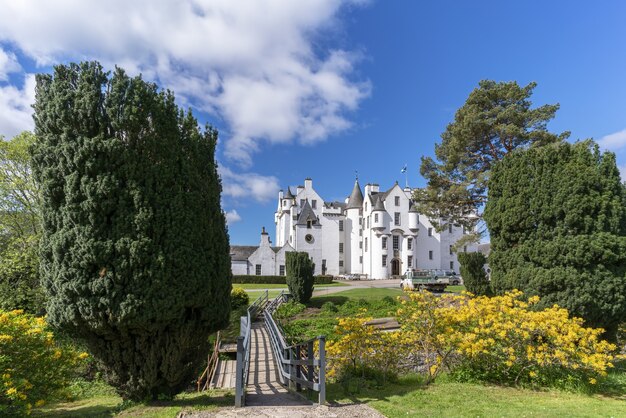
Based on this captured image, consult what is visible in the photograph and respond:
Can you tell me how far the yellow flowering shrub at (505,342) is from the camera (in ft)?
25.7

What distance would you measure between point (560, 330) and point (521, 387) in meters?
1.51

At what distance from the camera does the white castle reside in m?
50.9

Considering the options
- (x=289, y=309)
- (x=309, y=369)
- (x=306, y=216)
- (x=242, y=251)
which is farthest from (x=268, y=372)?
(x=306, y=216)

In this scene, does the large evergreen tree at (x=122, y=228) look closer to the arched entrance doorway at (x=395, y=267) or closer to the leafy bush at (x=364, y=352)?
the leafy bush at (x=364, y=352)

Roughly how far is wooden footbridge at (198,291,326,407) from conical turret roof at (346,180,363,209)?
142ft

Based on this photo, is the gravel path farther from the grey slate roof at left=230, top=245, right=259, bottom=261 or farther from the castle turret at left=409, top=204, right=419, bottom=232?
the castle turret at left=409, top=204, right=419, bottom=232

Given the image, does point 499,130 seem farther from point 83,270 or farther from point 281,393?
point 83,270

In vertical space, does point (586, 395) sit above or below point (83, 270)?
below

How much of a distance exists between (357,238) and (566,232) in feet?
154

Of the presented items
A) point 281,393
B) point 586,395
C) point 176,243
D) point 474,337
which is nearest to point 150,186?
point 176,243

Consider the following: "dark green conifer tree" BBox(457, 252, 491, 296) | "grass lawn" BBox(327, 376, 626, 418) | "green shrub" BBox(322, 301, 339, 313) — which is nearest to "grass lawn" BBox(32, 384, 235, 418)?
"grass lawn" BBox(327, 376, 626, 418)

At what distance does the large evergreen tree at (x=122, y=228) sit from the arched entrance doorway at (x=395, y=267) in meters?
47.3

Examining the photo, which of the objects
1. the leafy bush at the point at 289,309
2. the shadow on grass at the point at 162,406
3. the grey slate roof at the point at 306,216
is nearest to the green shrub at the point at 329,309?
the leafy bush at the point at 289,309

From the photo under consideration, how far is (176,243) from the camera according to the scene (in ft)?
22.1
